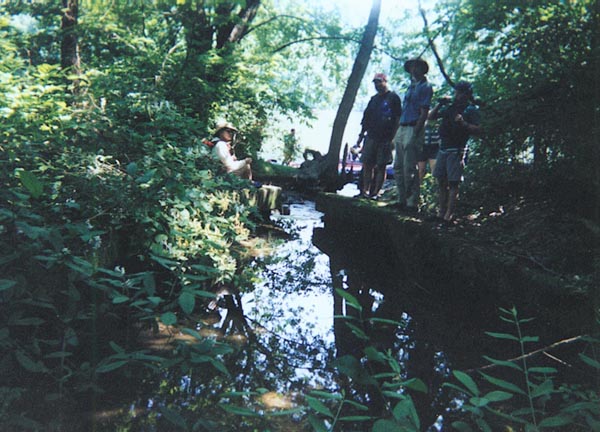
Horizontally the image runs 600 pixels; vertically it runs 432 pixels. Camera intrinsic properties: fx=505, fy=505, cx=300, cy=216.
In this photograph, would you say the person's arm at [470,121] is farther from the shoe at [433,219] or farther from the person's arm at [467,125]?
the shoe at [433,219]

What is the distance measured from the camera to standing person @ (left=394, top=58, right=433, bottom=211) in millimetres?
6887

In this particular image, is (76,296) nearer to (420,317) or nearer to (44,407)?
(44,407)

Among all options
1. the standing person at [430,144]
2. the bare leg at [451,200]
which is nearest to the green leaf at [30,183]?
the bare leg at [451,200]

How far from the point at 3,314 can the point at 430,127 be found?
711cm

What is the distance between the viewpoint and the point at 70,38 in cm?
732

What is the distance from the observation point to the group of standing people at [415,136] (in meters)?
6.24

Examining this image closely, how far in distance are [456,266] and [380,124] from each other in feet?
10.7

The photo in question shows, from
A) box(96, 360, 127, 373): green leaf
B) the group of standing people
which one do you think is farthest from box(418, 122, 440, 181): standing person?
box(96, 360, 127, 373): green leaf

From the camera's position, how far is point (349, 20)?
2055cm

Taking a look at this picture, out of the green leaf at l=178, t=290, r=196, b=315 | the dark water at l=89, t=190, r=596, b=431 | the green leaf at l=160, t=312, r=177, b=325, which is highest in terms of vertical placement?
the green leaf at l=178, t=290, r=196, b=315

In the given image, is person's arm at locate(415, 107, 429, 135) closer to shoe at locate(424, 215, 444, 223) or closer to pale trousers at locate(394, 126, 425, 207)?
pale trousers at locate(394, 126, 425, 207)

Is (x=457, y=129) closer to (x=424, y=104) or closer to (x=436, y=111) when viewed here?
(x=436, y=111)

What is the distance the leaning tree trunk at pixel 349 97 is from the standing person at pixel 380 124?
21.7 feet

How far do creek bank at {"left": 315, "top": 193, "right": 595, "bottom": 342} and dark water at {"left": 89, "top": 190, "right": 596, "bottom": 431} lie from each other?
0.04 m
